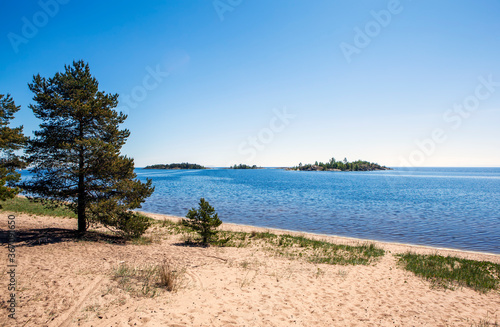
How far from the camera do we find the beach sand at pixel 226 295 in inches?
278

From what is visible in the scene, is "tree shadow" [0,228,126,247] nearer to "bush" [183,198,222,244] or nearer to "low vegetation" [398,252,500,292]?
"bush" [183,198,222,244]

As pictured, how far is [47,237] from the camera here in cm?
1475

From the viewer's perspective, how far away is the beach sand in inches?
278

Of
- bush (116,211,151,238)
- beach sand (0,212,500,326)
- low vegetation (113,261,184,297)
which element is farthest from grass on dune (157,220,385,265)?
low vegetation (113,261,184,297)

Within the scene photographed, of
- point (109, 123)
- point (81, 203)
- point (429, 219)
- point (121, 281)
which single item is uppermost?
point (109, 123)

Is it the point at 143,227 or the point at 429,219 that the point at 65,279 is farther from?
the point at 429,219

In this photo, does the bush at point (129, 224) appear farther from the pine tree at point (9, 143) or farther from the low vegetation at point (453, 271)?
the low vegetation at point (453, 271)

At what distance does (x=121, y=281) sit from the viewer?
29.1 feet

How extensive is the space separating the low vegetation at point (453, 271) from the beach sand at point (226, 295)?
2.24 ft

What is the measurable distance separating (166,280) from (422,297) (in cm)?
998

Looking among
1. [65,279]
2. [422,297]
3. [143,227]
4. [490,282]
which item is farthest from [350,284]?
[143,227]

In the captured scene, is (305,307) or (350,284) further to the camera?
(350,284)

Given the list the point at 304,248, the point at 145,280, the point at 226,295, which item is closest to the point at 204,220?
the point at 304,248

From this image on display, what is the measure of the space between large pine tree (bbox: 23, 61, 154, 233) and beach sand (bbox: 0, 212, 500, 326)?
8.32 feet
